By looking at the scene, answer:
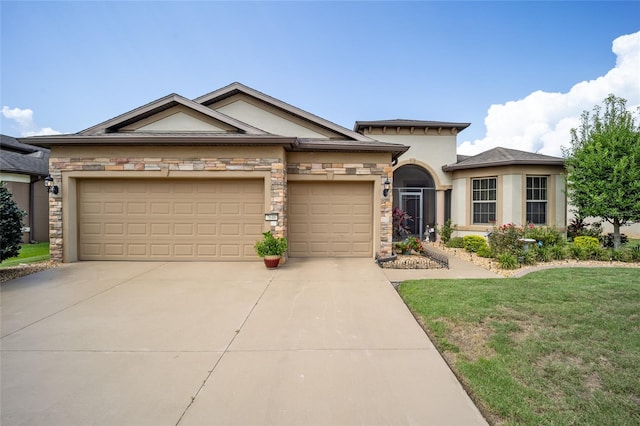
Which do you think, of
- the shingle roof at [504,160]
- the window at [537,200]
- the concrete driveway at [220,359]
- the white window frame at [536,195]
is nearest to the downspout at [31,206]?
the concrete driveway at [220,359]

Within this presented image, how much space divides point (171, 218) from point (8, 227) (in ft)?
11.6

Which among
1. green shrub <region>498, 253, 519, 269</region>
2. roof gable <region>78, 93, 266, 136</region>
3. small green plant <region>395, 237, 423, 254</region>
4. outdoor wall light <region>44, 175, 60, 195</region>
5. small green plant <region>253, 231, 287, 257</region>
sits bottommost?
green shrub <region>498, 253, 519, 269</region>

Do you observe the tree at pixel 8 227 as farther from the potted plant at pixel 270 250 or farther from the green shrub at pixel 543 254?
the green shrub at pixel 543 254

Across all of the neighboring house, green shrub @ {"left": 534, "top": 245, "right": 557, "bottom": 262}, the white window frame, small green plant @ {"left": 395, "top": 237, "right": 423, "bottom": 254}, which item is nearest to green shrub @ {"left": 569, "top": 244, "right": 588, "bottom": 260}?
green shrub @ {"left": 534, "top": 245, "right": 557, "bottom": 262}

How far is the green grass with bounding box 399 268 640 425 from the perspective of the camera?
246cm

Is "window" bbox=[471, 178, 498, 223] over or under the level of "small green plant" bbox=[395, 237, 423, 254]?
over

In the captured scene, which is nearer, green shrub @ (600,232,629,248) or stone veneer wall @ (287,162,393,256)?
stone veneer wall @ (287,162,393,256)

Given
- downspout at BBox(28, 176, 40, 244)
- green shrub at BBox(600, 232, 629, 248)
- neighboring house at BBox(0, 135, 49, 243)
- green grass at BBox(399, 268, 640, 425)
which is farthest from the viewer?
downspout at BBox(28, 176, 40, 244)

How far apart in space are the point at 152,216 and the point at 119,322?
16.3 ft

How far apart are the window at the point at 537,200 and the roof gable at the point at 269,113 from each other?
25.7 feet

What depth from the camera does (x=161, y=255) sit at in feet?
28.2

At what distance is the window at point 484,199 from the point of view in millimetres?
12000

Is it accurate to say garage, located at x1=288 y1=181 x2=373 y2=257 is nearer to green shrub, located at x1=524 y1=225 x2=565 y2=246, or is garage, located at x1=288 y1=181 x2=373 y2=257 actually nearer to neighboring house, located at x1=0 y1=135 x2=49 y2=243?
green shrub, located at x1=524 y1=225 x2=565 y2=246

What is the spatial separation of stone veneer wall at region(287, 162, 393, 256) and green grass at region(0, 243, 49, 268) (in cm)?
846
